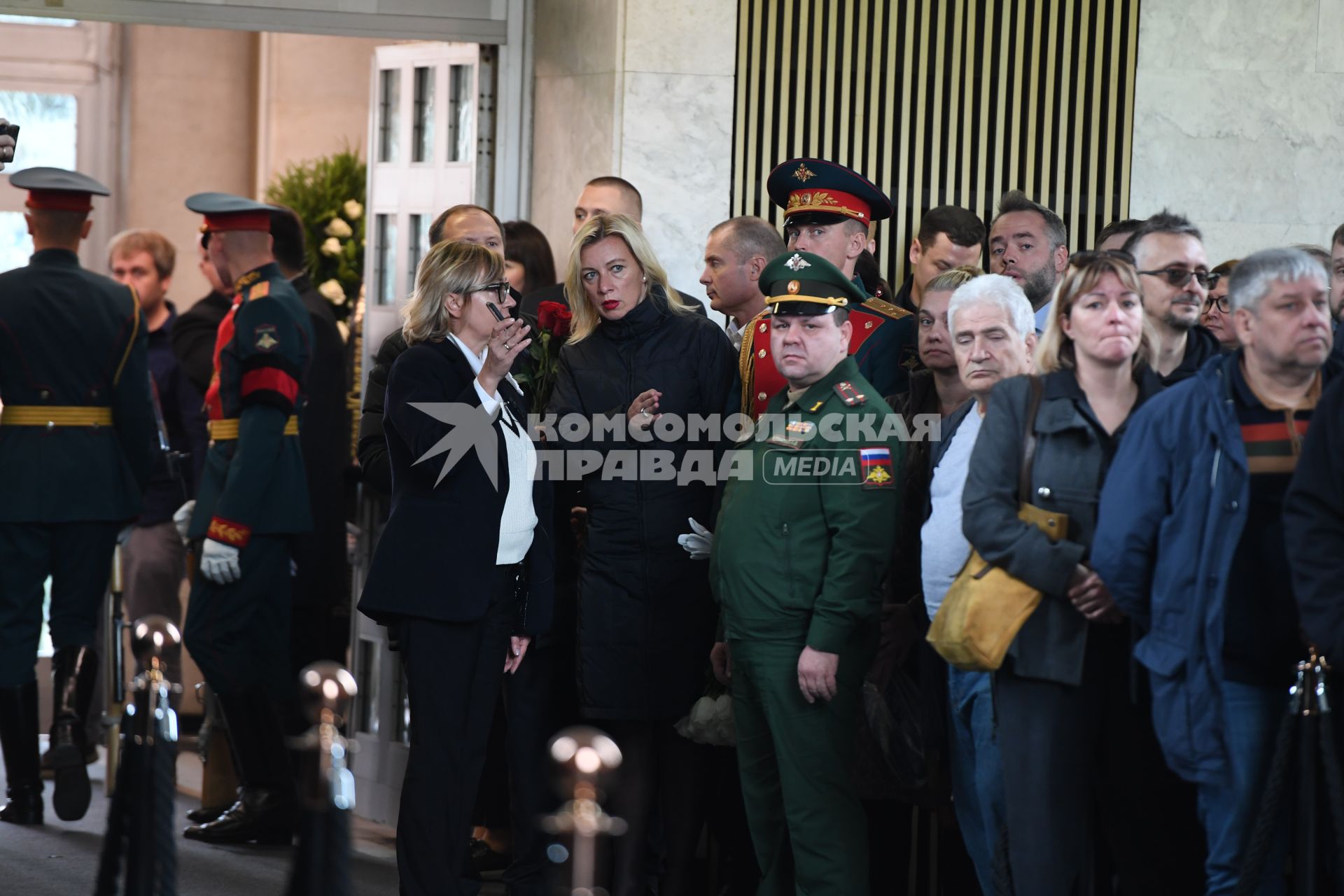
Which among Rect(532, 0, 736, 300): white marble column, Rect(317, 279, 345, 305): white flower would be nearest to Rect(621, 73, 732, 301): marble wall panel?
Rect(532, 0, 736, 300): white marble column

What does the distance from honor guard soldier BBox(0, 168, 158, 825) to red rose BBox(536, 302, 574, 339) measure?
1.81 metres

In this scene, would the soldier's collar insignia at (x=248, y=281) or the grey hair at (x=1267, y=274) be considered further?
the soldier's collar insignia at (x=248, y=281)

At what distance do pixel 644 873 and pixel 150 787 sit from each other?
1.92 m

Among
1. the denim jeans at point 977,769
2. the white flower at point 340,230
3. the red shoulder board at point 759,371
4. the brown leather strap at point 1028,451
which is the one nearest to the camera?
the brown leather strap at point 1028,451

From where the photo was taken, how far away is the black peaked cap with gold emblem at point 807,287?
180 inches

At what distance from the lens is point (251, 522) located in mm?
5875

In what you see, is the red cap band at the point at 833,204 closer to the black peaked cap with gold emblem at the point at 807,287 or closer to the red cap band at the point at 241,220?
the black peaked cap with gold emblem at the point at 807,287

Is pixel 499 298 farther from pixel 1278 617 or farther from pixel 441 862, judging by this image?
pixel 1278 617

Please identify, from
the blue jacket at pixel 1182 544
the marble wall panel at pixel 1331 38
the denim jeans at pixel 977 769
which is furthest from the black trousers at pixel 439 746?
the marble wall panel at pixel 1331 38

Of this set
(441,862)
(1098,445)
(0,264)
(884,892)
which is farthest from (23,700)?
(0,264)

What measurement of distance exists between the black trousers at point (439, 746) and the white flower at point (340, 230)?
13.9 ft

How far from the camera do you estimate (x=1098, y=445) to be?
4.04 metres

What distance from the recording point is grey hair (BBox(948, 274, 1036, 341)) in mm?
4410

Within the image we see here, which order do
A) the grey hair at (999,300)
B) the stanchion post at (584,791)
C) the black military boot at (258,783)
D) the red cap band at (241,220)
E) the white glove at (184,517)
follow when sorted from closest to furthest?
the stanchion post at (584,791) → the grey hair at (999,300) → the black military boot at (258,783) → the red cap band at (241,220) → the white glove at (184,517)
